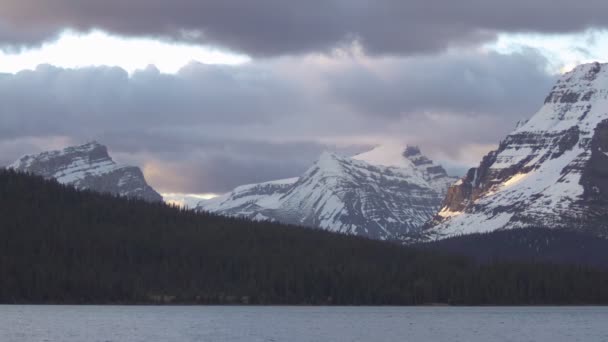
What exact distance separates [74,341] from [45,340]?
13.4 feet

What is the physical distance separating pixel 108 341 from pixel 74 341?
15.9 feet

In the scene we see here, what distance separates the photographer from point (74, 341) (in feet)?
649

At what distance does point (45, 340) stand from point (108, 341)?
8.73m

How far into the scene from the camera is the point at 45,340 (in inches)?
7795

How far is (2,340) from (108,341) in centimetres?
1472

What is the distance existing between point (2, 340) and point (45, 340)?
6199 millimetres

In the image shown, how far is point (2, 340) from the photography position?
19488 centimetres

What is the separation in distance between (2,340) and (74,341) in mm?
9890

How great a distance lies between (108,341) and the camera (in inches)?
7859
